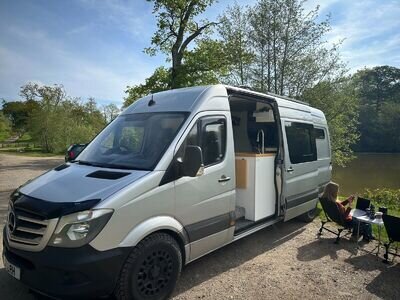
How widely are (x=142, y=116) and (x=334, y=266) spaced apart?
3.79 meters

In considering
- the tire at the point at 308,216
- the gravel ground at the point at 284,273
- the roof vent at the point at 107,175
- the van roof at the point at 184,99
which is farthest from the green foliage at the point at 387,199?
the roof vent at the point at 107,175

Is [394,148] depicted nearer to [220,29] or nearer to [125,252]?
[220,29]

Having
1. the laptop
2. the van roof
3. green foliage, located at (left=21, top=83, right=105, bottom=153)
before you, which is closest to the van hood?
the van roof

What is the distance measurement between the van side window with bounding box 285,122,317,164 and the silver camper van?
2.58ft

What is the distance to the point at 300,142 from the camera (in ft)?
21.3

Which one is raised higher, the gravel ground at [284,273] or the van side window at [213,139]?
the van side window at [213,139]

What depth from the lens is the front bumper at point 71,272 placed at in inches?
113

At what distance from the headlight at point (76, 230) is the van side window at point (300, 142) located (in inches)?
164

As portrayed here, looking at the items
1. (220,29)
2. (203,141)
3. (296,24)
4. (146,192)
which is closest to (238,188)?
(203,141)

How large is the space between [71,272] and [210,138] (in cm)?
234

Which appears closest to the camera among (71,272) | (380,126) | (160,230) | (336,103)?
(71,272)

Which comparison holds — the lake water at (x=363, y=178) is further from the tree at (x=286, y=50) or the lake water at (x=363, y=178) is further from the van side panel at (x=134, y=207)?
the van side panel at (x=134, y=207)

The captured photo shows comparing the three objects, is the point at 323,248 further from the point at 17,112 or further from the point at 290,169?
the point at 17,112

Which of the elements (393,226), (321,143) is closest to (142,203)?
(393,226)
